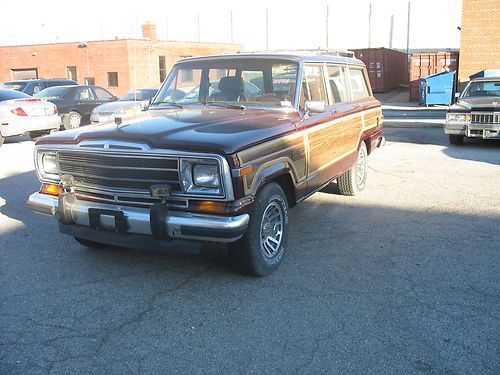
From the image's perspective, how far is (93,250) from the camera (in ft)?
16.9

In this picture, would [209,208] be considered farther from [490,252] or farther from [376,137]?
[376,137]

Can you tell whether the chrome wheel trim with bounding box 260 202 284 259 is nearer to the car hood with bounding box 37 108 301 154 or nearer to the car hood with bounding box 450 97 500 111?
the car hood with bounding box 37 108 301 154

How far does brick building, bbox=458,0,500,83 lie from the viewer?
24422 mm

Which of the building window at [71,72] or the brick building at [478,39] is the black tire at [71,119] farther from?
the building window at [71,72]

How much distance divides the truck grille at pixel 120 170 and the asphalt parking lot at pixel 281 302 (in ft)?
2.76

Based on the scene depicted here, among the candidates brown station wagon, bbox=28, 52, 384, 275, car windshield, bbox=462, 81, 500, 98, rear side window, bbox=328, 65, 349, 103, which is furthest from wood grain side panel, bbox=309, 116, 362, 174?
car windshield, bbox=462, 81, 500, 98

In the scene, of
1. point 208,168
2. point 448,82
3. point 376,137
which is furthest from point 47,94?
point 448,82

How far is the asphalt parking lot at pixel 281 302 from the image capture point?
10.4 ft

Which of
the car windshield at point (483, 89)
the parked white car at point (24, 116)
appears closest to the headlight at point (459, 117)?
the car windshield at point (483, 89)

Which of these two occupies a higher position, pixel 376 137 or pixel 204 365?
pixel 376 137

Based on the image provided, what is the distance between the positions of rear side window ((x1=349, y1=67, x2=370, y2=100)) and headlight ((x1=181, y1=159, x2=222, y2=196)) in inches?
147

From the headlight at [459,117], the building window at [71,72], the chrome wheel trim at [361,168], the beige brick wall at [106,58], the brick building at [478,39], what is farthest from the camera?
the building window at [71,72]

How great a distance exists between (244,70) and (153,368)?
3.42 metres

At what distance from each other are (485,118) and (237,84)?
24.4ft
